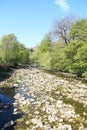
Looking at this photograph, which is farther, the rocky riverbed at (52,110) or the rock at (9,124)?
the rocky riverbed at (52,110)

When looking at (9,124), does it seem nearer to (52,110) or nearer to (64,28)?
(52,110)

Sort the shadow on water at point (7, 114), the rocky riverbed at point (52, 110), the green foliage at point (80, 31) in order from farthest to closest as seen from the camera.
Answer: the green foliage at point (80, 31)
the rocky riverbed at point (52, 110)
the shadow on water at point (7, 114)

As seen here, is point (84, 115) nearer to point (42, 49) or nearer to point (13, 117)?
point (13, 117)

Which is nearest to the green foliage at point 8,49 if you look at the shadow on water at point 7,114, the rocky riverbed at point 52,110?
the rocky riverbed at point 52,110

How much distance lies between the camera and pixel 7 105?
749 inches

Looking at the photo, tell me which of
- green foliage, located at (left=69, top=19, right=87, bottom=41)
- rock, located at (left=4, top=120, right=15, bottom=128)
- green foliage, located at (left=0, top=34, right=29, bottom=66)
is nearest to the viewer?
rock, located at (left=4, top=120, right=15, bottom=128)

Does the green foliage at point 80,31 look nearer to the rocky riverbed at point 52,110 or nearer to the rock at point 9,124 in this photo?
the rocky riverbed at point 52,110

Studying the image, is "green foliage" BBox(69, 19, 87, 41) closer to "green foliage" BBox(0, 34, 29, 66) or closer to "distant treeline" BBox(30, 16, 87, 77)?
"distant treeline" BBox(30, 16, 87, 77)

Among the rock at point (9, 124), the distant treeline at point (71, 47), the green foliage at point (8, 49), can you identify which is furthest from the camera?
the green foliage at point (8, 49)

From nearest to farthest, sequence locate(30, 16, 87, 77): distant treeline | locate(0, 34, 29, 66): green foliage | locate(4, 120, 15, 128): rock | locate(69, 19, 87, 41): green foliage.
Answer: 1. locate(4, 120, 15, 128): rock
2. locate(30, 16, 87, 77): distant treeline
3. locate(69, 19, 87, 41): green foliage
4. locate(0, 34, 29, 66): green foliage

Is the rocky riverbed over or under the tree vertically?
under


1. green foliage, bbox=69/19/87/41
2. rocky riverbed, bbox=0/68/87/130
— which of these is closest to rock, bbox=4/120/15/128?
rocky riverbed, bbox=0/68/87/130

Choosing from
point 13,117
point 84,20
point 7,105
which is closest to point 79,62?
point 84,20

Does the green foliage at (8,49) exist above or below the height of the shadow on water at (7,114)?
above
